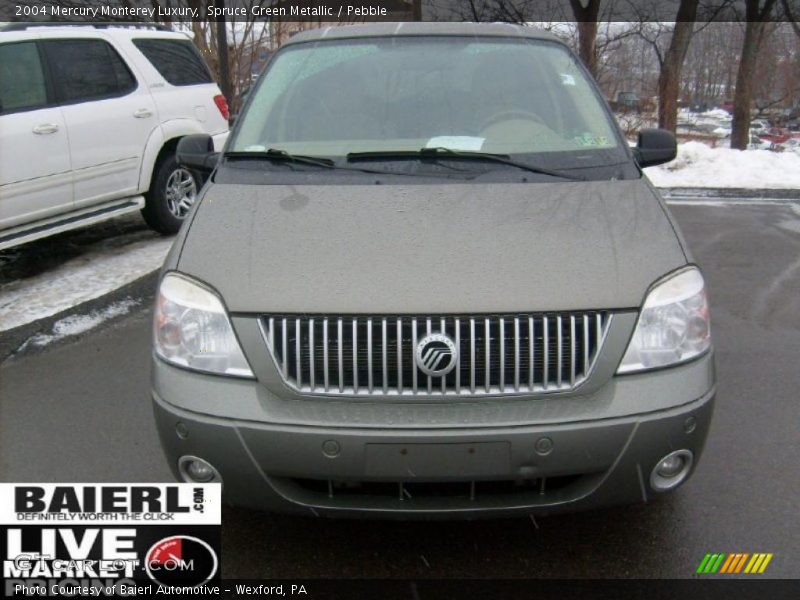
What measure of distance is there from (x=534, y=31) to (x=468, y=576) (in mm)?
2916

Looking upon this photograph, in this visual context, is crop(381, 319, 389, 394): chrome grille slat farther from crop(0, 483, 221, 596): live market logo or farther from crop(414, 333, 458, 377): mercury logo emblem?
crop(0, 483, 221, 596): live market logo

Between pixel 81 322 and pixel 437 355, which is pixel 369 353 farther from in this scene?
pixel 81 322

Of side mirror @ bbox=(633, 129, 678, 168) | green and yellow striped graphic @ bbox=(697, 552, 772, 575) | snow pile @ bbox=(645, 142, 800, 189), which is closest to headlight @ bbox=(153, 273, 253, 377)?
green and yellow striped graphic @ bbox=(697, 552, 772, 575)

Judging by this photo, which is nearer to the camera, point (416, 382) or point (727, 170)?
point (416, 382)

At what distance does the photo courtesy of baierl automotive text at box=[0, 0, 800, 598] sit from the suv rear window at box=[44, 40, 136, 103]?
2.95 metres

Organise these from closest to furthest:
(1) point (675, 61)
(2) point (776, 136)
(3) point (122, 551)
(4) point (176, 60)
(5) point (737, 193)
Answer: (3) point (122, 551), (4) point (176, 60), (5) point (737, 193), (1) point (675, 61), (2) point (776, 136)

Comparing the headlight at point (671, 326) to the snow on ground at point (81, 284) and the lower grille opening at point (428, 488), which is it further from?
the snow on ground at point (81, 284)

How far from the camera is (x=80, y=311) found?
5426 mm

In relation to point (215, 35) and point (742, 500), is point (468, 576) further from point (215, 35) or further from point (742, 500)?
point (215, 35)

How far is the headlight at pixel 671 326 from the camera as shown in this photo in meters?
2.44

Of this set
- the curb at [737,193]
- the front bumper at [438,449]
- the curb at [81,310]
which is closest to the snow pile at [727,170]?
the curb at [737,193]

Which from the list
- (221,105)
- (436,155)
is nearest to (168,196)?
(221,105)

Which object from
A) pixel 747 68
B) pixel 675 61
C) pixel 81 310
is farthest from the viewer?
pixel 747 68

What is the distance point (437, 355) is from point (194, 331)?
801 millimetres
